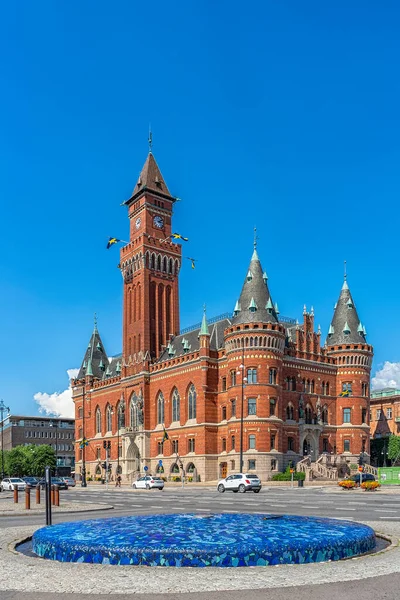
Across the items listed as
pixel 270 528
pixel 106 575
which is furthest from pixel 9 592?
pixel 270 528

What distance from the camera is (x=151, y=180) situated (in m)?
94.3

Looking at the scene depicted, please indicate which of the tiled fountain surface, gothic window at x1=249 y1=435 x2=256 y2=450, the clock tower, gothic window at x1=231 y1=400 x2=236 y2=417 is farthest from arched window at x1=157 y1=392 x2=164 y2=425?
the tiled fountain surface

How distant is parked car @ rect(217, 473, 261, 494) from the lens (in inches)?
1903

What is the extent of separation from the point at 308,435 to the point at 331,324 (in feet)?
45.7

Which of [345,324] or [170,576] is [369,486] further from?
[170,576]

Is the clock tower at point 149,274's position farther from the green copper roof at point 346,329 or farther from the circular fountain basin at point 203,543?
the circular fountain basin at point 203,543

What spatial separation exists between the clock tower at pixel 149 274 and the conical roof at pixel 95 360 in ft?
53.7

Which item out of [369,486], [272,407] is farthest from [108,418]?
[369,486]

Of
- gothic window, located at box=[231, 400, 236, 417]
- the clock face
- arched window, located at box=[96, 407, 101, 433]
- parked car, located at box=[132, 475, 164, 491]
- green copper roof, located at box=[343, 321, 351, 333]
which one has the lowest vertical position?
parked car, located at box=[132, 475, 164, 491]

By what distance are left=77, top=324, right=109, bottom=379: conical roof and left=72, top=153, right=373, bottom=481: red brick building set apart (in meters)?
7.65

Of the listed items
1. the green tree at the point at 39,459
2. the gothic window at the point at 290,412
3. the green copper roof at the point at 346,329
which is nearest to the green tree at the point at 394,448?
the green copper roof at the point at 346,329

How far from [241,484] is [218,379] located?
28.4 metres

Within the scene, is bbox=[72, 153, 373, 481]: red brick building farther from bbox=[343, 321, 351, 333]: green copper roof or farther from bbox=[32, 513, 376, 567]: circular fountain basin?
bbox=[32, 513, 376, 567]: circular fountain basin

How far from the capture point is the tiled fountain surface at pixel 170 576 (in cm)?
1001
